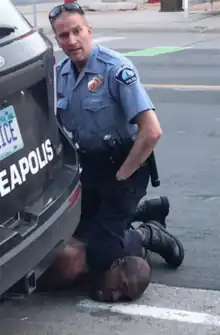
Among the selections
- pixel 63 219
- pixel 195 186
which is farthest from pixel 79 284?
pixel 195 186

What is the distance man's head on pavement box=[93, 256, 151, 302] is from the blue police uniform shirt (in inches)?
24.4

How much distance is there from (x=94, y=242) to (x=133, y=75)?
2.83ft

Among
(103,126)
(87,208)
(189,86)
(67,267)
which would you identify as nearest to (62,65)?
(103,126)

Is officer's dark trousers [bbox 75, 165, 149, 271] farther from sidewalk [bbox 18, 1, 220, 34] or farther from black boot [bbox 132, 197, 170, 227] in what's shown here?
sidewalk [bbox 18, 1, 220, 34]

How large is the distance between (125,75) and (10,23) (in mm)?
758

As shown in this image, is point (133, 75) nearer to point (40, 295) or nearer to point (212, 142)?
point (40, 295)

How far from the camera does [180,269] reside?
490 centimetres

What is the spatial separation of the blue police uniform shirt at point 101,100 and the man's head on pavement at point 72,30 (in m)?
0.08

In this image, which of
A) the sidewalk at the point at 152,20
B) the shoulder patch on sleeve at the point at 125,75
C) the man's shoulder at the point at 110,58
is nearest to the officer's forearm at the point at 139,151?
the shoulder patch on sleeve at the point at 125,75

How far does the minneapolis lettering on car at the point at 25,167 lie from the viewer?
11.1ft

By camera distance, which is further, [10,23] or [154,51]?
[154,51]

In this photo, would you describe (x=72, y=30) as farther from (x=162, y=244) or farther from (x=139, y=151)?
(x=162, y=244)

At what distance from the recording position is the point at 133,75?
14.0 ft

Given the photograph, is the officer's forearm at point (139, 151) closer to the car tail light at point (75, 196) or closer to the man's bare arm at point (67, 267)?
the car tail light at point (75, 196)
